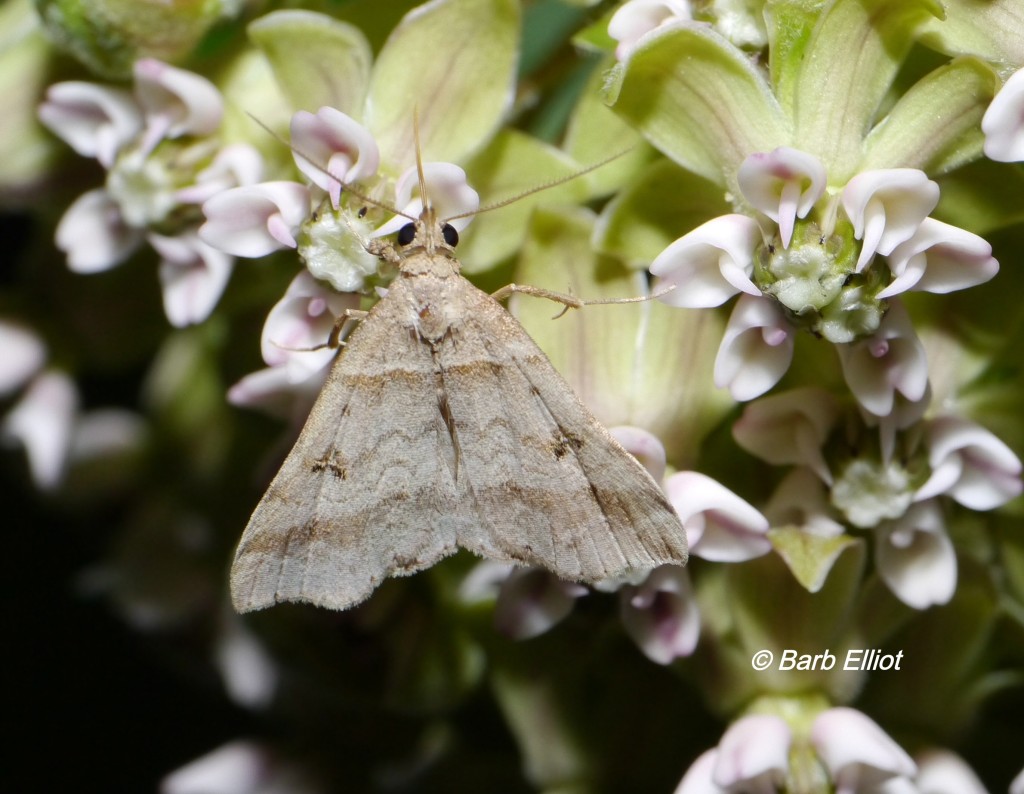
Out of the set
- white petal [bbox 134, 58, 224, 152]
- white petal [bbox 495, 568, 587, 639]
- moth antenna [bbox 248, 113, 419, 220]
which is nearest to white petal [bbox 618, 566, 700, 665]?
white petal [bbox 495, 568, 587, 639]

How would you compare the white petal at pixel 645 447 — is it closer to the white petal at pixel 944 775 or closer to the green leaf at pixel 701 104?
the green leaf at pixel 701 104

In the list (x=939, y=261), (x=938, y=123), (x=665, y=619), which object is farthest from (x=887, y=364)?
(x=665, y=619)

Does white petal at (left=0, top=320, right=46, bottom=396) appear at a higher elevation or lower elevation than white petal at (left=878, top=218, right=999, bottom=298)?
lower

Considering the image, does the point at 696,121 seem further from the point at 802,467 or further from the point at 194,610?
the point at 194,610

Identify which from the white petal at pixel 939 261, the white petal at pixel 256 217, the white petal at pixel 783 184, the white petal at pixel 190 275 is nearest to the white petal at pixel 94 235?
the white petal at pixel 190 275

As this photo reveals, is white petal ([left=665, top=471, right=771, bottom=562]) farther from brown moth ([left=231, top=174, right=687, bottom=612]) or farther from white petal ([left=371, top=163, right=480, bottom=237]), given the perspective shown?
white petal ([left=371, top=163, right=480, bottom=237])

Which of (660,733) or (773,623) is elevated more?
(773,623)

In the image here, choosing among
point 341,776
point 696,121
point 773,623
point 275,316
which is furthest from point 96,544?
point 696,121
